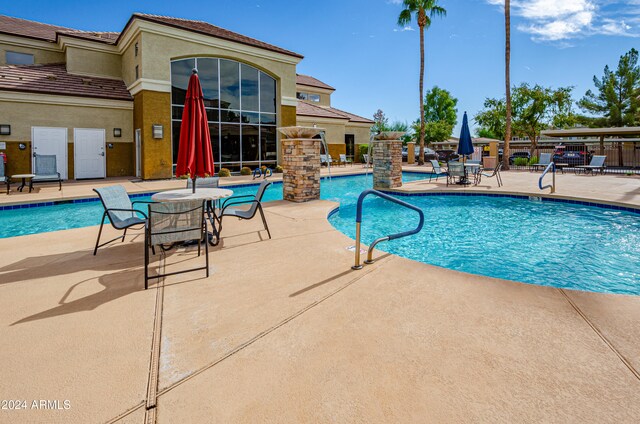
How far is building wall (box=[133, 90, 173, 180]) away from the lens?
1437 centimetres

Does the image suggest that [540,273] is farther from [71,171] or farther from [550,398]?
[71,171]

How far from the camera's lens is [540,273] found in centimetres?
480

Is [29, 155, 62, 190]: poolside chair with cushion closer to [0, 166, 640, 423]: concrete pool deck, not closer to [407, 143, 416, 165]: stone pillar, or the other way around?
[0, 166, 640, 423]: concrete pool deck

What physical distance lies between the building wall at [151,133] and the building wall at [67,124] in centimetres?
132

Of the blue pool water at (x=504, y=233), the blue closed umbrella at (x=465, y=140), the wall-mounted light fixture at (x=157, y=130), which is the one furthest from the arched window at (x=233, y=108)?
the blue closed umbrella at (x=465, y=140)

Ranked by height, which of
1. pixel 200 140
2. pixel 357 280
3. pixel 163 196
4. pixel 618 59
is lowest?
pixel 357 280

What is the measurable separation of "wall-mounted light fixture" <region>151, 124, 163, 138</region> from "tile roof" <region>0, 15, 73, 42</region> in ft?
29.6

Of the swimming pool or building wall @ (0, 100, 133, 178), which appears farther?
building wall @ (0, 100, 133, 178)

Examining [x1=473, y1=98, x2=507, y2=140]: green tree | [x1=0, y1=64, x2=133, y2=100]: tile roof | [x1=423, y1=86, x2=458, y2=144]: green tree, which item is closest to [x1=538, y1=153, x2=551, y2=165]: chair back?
[x1=473, y1=98, x2=507, y2=140]: green tree

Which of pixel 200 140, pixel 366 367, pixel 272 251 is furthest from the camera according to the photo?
pixel 200 140

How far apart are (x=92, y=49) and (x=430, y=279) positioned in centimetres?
2009

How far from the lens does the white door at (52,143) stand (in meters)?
13.8

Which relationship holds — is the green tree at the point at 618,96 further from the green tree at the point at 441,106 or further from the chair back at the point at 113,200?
the chair back at the point at 113,200

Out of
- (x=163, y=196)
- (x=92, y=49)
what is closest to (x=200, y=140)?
(x=163, y=196)
